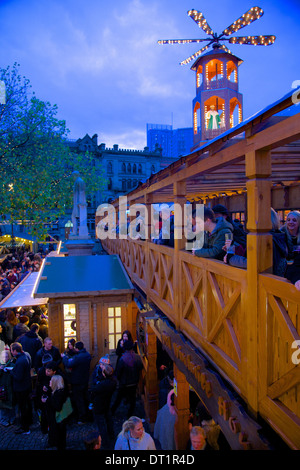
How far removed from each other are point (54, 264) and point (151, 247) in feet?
18.4

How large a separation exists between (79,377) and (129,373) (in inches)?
46.5

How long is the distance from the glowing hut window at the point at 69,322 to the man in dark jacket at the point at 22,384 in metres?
1.99

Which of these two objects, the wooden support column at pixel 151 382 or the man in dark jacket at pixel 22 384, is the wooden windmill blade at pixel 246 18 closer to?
the wooden support column at pixel 151 382

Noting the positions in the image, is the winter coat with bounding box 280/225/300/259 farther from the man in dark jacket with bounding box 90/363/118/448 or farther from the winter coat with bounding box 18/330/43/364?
the winter coat with bounding box 18/330/43/364

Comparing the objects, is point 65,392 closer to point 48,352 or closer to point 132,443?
point 48,352

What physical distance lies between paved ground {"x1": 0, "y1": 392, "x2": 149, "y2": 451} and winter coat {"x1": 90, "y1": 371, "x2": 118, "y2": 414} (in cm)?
74

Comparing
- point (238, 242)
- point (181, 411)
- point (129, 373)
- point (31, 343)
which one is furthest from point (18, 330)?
point (238, 242)

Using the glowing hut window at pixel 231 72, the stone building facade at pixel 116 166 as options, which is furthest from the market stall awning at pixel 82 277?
the stone building facade at pixel 116 166

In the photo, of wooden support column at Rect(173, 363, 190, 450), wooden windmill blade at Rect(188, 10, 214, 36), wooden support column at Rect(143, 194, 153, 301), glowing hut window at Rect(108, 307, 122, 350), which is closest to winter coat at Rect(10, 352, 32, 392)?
glowing hut window at Rect(108, 307, 122, 350)

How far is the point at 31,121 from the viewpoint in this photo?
17.8m

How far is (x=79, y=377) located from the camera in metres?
6.90

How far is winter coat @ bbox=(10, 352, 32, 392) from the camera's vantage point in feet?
21.3

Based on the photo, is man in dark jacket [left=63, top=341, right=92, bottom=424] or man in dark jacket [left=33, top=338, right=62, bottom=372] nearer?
man in dark jacket [left=63, top=341, right=92, bottom=424]
